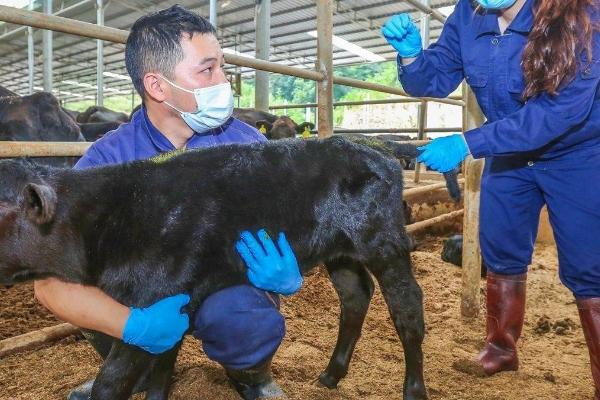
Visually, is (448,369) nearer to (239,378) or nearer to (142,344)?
(239,378)

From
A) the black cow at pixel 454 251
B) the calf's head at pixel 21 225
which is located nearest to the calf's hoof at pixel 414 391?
the calf's head at pixel 21 225

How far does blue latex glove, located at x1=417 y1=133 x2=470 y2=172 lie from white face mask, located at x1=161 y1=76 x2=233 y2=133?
32.3 inches

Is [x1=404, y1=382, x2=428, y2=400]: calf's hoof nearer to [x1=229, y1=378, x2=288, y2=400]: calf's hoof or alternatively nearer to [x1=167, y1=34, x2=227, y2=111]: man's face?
[x1=229, y1=378, x2=288, y2=400]: calf's hoof

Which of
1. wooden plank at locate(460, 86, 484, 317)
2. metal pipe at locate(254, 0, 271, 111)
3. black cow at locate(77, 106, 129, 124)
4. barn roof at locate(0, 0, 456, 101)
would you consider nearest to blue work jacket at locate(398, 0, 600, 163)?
wooden plank at locate(460, 86, 484, 317)

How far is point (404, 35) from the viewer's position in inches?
101

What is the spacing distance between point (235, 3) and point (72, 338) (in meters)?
14.7

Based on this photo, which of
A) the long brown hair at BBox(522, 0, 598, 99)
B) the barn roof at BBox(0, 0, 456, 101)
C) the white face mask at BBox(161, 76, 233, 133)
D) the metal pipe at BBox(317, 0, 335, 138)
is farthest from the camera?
the barn roof at BBox(0, 0, 456, 101)

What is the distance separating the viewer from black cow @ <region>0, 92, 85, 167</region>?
4.72 m

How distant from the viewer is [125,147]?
6.66 feet

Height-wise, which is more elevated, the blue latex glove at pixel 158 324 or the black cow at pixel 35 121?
the black cow at pixel 35 121

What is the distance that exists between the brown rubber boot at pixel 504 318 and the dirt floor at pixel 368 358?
0.10 metres

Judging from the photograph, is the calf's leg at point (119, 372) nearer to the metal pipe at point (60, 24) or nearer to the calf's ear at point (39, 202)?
the calf's ear at point (39, 202)

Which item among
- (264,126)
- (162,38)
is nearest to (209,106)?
(162,38)

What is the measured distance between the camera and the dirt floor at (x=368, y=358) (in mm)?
2205
